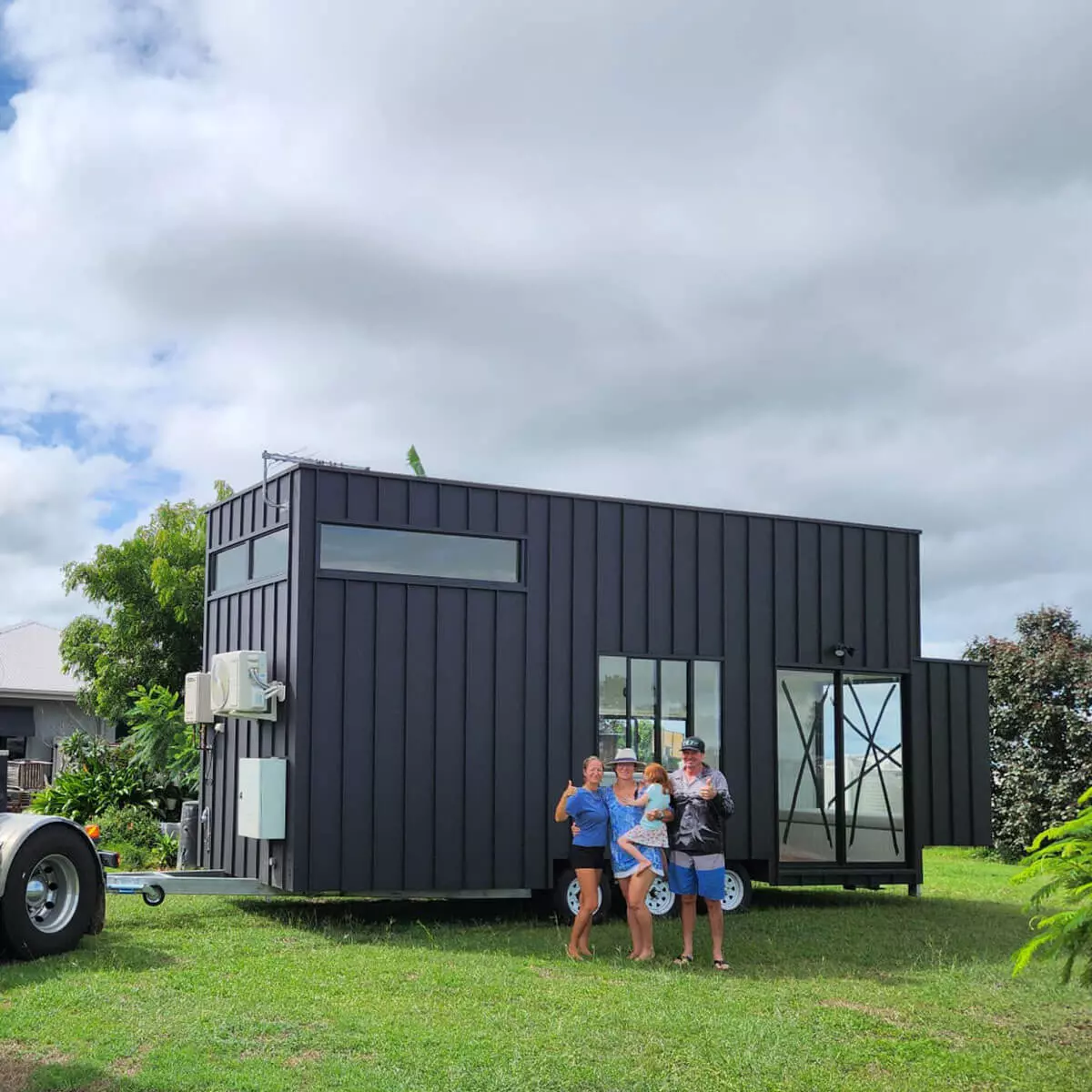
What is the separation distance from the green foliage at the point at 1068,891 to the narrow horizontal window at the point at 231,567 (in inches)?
308

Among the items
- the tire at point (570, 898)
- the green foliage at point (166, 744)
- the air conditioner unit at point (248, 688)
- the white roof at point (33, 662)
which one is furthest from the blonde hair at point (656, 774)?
the white roof at point (33, 662)

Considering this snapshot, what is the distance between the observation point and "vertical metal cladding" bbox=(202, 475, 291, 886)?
1159 cm

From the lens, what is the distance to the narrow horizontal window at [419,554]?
1161 centimetres

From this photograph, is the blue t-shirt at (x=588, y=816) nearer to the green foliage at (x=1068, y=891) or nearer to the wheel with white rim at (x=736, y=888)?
the wheel with white rim at (x=736, y=888)

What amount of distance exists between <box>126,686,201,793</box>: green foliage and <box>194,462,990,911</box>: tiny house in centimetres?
442

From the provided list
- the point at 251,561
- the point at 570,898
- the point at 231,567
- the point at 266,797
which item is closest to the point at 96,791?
the point at 231,567

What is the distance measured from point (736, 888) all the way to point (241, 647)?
5.07m

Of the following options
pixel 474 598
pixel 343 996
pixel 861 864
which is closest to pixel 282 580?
pixel 474 598

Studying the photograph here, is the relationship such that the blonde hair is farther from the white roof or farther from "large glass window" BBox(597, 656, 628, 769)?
the white roof

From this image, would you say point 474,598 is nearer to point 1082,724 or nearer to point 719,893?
point 719,893

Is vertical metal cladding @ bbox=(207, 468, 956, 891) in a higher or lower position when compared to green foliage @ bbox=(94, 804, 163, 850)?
higher

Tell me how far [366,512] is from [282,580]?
0.90 metres

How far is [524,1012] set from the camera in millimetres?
7820

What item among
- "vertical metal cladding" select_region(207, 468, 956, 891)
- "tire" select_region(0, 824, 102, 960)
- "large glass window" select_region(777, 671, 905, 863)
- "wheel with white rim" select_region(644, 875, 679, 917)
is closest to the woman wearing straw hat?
"vertical metal cladding" select_region(207, 468, 956, 891)
